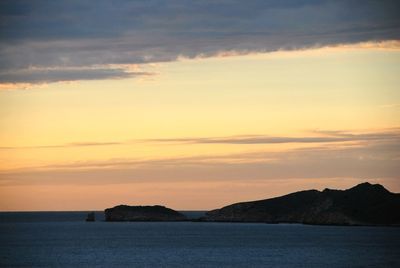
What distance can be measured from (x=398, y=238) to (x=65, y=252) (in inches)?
2768

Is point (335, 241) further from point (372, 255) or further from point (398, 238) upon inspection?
point (372, 255)

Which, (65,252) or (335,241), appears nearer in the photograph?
(65,252)

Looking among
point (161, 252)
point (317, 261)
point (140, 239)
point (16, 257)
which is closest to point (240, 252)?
point (161, 252)

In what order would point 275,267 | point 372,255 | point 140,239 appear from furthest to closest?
point 140,239 → point 372,255 → point 275,267

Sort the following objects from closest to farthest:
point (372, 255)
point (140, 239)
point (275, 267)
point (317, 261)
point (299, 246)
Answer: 1. point (275, 267)
2. point (317, 261)
3. point (372, 255)
4. point (299, 246)
5. point (140, 239)

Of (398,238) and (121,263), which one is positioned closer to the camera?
(121,263)

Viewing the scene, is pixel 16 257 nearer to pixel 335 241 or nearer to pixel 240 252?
pixel 240 252

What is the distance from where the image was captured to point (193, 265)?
381 feet

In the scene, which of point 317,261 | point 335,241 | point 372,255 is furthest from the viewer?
point 335,241

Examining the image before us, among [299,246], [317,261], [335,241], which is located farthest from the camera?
[335,241]

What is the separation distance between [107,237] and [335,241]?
155 feet

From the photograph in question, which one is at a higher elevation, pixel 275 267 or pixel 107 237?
pixel 107 237

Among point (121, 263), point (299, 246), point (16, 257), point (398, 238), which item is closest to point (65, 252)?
point (16, 257)

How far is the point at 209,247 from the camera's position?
15688 cm
